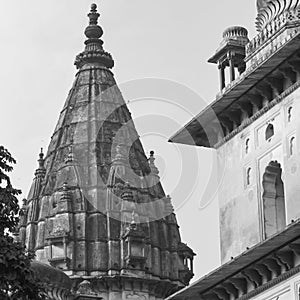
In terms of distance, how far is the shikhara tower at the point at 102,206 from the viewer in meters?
67.6

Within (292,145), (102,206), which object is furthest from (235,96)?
(102,206)

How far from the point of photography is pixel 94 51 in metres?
74.9

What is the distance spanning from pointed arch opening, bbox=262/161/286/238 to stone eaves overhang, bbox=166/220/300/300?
1222 mm

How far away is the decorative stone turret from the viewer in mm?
32094

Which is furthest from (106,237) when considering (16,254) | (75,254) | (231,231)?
(16,254)

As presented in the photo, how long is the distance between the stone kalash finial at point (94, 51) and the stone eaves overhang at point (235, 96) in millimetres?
42233

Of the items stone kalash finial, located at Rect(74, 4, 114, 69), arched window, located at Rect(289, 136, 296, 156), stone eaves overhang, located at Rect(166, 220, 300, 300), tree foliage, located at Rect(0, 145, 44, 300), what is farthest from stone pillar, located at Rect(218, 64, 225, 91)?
stone kalash finial, located at Rect(74, 4, 114, 69)

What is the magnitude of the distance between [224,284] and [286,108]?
12.2 feet

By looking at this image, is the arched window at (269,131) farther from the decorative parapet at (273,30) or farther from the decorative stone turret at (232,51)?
the decorative stone turret at (232,51)

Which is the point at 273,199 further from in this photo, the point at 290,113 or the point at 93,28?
the point at 93,28

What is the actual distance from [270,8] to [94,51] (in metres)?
44.0

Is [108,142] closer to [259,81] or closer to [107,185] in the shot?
[107,185]

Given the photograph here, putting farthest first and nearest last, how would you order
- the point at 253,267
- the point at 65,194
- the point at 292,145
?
1. the point at 65,194
2. the point at 292,145
3. the point at 253,267

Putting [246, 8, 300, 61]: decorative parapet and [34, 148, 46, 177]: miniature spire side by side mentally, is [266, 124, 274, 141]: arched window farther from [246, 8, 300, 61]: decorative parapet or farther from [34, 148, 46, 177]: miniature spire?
[34, 148, 46, 177]: miniature spire
